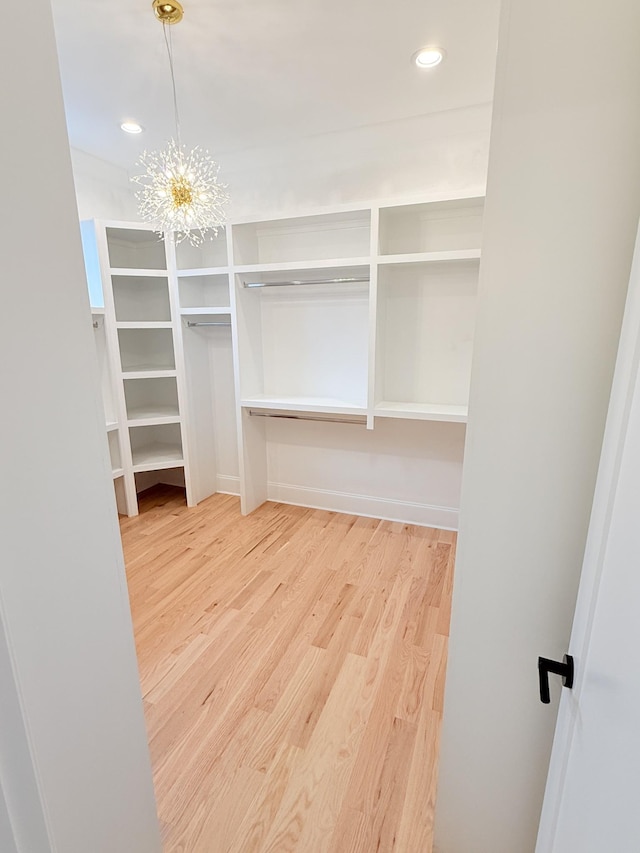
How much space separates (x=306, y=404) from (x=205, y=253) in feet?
5.44

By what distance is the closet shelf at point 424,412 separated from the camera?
2.64m

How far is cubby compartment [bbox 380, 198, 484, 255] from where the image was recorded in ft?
8.53

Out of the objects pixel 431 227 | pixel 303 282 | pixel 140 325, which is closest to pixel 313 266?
pixel 303 282

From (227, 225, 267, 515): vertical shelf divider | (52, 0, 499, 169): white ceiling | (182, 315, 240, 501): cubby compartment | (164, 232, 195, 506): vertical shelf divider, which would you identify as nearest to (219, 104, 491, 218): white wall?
(52, 0, 499, 169): white ceiling

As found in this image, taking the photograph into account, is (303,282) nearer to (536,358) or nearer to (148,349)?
(148,349)

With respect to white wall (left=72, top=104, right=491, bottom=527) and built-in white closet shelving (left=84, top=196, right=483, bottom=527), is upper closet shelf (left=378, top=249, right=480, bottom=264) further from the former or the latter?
white wall (left=72, top=104, right=491, bottom=527)

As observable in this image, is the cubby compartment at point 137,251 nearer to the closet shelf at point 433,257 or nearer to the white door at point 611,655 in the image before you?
Answer: the closet shelf at point 433,257

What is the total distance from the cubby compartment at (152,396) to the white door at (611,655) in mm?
3411

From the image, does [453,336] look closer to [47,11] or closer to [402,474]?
[402,474]

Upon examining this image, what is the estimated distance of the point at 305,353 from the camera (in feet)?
10.9

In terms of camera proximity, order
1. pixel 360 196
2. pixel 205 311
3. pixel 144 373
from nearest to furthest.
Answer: pixel 360 196, pixel 205 311, pixel 144 373

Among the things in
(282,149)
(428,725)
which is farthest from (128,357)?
(428,725)

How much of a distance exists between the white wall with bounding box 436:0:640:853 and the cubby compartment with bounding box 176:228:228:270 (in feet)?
9.81

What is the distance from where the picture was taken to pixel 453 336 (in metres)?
2.85
